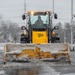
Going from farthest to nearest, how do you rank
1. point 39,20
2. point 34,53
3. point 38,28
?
point 39,20
point 38,28
point 34,53

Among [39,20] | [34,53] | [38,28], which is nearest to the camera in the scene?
[34,53]

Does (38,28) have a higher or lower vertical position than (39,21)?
lower

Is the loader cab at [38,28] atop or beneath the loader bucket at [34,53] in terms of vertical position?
atop

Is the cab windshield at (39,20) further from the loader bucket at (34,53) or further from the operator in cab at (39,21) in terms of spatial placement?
the loader bucket at (34,53)

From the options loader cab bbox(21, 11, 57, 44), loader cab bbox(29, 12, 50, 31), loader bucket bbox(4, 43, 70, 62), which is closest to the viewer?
loader bucket bbox(4, 43, 70, 62)

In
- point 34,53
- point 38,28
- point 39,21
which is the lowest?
point 34,53

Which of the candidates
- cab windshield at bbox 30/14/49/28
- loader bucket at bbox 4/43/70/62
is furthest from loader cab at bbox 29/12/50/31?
loader bucket at bbox 4/43/70/62

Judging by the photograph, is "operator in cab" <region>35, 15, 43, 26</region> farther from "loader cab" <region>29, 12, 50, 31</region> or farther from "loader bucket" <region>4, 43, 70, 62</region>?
"loader bucket" <region>4, 43, 70, 62</region>

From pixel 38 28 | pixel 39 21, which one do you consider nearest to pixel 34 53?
pixel 38 28

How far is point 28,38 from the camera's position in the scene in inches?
841

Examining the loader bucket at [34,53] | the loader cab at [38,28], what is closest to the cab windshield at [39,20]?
the loader cab at [38,28]

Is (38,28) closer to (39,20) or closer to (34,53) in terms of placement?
(39,20)

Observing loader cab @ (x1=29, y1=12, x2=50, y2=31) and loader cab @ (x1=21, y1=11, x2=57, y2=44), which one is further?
loader cab @ (x1=29, y1=12, x2=50, y2=31)

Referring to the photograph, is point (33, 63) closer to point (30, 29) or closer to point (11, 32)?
point (30, 29)
